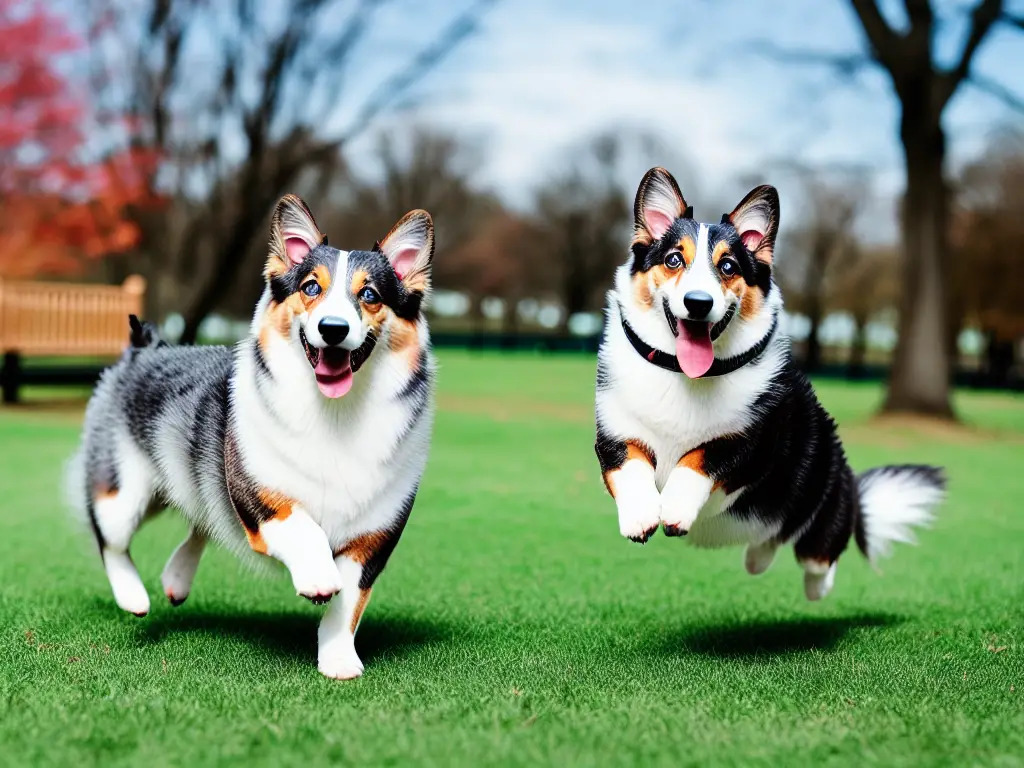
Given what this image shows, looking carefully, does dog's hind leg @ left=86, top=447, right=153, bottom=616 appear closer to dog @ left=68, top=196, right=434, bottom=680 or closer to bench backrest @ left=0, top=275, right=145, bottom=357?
dog @ left=68, top=196, right=434, bottom=680

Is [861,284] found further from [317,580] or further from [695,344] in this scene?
[317,580]

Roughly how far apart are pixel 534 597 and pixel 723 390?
2620mm

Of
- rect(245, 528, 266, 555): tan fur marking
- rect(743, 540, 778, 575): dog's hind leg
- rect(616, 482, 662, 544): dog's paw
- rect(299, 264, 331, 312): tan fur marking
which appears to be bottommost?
rect(743, 540, 778, 575): dog's hind leg

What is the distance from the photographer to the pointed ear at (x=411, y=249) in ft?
13.8

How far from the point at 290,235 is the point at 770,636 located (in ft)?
10.2

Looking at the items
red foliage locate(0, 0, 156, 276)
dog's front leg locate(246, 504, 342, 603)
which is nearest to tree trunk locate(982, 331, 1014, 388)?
red foliage locate(0, 0, 156, 276)

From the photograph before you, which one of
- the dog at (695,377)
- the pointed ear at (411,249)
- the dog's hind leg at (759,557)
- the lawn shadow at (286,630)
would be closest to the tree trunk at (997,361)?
the dog's hind leg at (759,557)

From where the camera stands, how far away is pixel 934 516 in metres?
5.37

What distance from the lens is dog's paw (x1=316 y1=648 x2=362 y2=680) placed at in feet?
14.5

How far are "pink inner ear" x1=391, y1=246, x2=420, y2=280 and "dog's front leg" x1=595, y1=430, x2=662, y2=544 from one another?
3.15ft

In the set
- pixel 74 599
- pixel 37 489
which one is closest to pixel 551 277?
pixel 37 489

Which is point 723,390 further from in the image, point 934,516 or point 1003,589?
point 1003,589

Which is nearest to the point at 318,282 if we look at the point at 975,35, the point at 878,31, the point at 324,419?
the point at 324,419

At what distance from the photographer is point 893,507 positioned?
5.34m
